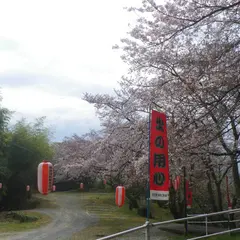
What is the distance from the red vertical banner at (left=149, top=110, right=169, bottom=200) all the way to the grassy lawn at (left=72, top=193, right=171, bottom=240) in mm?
6445

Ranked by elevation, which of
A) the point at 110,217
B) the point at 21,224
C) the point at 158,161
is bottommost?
the point at 110,217

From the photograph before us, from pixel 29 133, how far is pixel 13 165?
2.65 m

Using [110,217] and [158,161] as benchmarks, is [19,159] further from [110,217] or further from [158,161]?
[158,161]

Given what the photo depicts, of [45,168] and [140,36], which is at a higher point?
[140,36]

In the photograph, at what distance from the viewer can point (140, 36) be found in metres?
9.65

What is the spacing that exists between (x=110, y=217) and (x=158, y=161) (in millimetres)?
13587

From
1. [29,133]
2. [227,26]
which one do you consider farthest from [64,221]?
[227,26]

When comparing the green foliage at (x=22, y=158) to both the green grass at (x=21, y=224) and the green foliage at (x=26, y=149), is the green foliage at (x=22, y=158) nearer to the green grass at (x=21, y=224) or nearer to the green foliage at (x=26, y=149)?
the green foliage at (x=26, y=149)

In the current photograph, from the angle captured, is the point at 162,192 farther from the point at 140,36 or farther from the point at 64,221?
the point at 64,221

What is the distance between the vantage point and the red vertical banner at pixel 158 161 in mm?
6629

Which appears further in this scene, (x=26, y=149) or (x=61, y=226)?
(x=26, y=149)

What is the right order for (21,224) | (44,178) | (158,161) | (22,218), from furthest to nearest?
1. (22,218)
2. (21,224)
3. (44,178)
4. (158,161)

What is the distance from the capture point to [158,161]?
22.5ft

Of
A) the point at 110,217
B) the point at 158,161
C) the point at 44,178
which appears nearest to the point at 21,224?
the point at 110,217
